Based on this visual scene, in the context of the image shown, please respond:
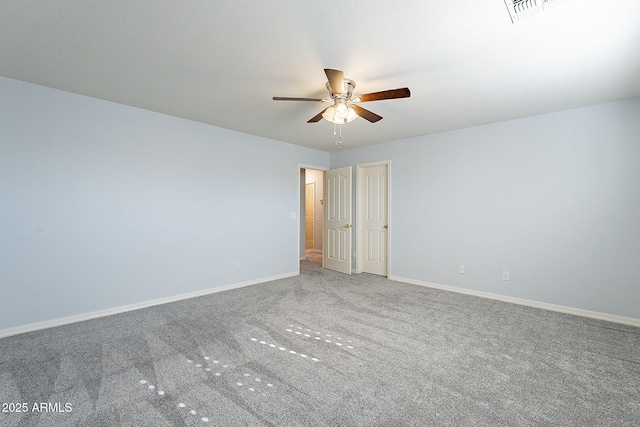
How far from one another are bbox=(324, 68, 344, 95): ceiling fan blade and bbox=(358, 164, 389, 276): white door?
120 inches

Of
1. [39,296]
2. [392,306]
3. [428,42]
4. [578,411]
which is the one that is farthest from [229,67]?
[578,411]

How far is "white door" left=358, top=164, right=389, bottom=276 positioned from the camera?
16.9ft

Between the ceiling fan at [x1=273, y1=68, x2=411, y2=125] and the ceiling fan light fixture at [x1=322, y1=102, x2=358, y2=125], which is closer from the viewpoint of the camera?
the ceiling fan at [x1=273, y1=68, x2=411, y2=125]

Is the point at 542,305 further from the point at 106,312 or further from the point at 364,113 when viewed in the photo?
the point at 106,312

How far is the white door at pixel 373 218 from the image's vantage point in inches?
203

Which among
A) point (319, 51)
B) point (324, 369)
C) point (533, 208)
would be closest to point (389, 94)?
Answer: point (319, 51)

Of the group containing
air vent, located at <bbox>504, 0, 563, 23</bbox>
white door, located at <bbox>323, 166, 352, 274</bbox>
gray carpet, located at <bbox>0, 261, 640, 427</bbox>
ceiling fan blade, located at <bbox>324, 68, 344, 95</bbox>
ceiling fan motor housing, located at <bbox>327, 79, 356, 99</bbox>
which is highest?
air vent, located at <bbox>504, 0, 563, 23</bbox>

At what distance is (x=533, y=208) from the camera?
360 centimetres

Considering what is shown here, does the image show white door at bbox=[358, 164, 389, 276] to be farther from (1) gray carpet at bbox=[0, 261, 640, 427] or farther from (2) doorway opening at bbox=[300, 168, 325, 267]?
(2) doorway opening at bbox=[300, 168, 325, 267]

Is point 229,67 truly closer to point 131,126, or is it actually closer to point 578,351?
point 131,126

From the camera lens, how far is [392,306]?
140 inches

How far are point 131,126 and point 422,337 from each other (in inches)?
161

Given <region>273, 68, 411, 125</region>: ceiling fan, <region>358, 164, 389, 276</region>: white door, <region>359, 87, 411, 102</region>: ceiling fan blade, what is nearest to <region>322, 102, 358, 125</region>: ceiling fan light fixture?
<region>273, 68, 411, 125</region>: ceiling fan

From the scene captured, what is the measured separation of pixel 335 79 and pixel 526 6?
1.25 meters
